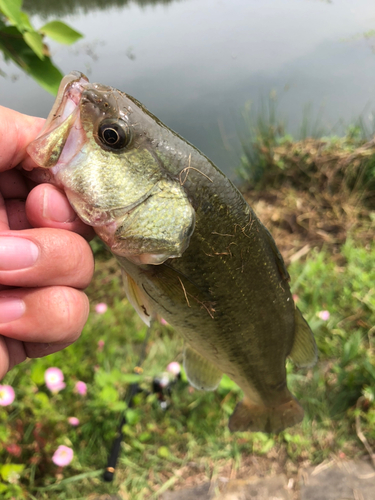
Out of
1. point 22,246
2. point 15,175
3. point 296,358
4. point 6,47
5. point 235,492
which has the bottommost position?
point 235,492

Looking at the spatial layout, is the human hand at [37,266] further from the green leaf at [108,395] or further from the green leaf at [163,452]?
the green leaf at [163,452]

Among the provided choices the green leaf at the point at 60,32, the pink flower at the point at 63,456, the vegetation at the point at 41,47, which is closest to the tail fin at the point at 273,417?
the pink flower at the point at 63,456

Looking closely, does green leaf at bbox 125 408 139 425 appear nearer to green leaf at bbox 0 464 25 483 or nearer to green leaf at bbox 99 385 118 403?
green leaf at bbox 99 385 118 403

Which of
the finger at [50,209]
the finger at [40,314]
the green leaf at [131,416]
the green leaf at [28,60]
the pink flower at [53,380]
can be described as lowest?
the green leaf at [131,416]

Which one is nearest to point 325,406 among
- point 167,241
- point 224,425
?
point 224,425

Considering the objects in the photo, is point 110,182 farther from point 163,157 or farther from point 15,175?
point 15,175

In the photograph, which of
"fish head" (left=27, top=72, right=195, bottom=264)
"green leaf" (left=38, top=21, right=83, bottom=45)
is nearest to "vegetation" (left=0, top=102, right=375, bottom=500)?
"fish head" (left=27, top=72, right=195, bottom=264)

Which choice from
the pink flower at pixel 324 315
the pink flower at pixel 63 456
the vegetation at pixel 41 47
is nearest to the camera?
the vegetation at pixel 41 47
